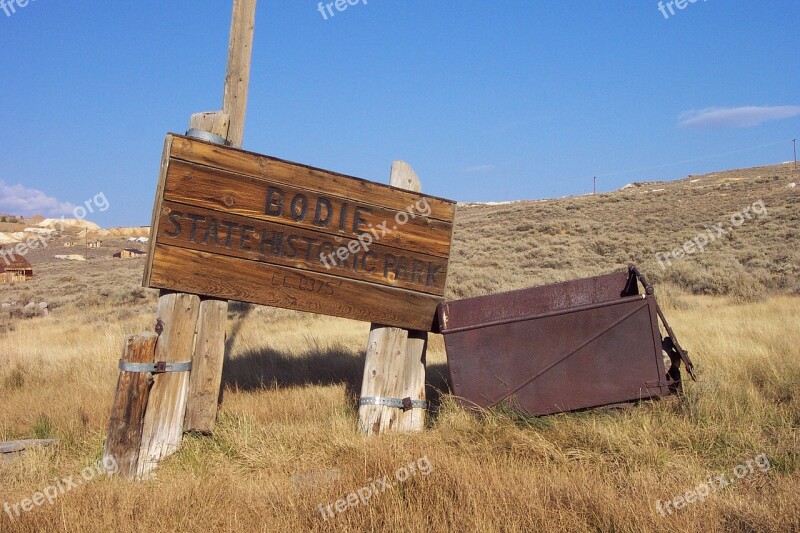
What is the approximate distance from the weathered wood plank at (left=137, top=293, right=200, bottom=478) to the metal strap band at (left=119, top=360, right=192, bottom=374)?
0.04 meters

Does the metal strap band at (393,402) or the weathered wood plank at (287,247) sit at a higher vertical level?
the weathered wood plank at (287,247)

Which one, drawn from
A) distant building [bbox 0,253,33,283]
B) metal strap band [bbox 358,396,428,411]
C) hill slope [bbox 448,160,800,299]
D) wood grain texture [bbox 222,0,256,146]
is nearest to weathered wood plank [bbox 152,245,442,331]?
metal strap band [bbox 358,396,428,411]

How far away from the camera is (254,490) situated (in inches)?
133

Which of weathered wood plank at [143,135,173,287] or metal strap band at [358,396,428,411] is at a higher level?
weathered wood plank at [143,135,173,287]

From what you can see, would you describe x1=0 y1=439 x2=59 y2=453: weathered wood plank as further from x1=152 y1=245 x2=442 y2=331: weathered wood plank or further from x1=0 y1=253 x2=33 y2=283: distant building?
x1=0 y1=253 x2=33 y2=283: distant building

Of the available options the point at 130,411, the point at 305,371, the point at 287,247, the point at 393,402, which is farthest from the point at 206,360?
the point at 305,371

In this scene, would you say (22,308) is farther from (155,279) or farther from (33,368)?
(155,279)

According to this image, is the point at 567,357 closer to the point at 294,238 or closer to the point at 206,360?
the point at 294,238

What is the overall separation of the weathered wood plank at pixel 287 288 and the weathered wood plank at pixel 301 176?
62cm

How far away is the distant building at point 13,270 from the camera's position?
2610 cm

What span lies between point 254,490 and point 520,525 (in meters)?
1.43

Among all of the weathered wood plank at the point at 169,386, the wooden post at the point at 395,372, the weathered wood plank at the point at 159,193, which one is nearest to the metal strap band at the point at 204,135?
the weathered wood plank at the point at 159,193

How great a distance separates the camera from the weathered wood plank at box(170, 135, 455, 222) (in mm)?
4281

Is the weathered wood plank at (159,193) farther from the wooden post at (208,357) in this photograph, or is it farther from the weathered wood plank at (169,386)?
the wooden post at (208,357)
